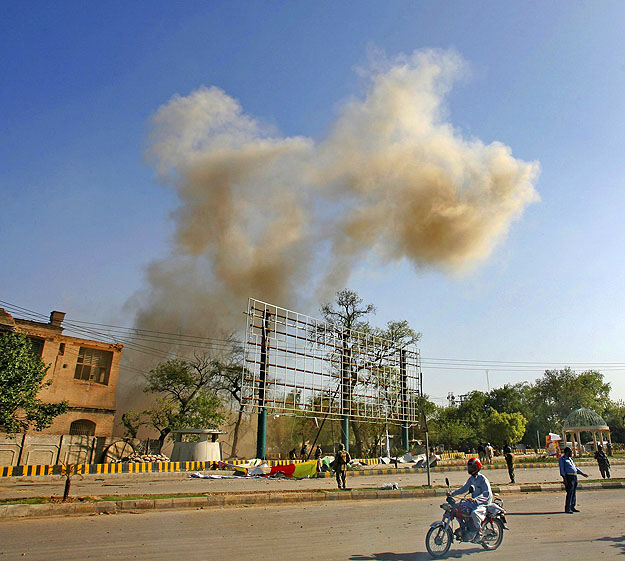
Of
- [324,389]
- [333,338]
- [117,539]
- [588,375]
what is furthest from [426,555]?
[588,375]

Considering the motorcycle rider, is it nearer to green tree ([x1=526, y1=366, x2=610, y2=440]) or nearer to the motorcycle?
the motorcycle

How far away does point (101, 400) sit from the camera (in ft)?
123

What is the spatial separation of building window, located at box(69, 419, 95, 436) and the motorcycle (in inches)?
1398

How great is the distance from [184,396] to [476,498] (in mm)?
39396

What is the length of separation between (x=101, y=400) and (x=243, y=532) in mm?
33291

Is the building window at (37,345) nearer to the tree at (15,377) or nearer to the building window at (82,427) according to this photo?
the building window at (82,427)

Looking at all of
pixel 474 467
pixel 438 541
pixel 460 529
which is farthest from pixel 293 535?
pixel 474 467

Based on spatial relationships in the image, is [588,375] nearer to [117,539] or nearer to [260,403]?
[260,403]

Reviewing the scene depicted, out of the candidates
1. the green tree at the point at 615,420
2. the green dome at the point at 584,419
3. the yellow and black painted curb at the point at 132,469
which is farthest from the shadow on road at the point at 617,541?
the green tree at the point at 615,420

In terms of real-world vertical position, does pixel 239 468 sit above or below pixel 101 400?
below

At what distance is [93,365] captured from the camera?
127 ft

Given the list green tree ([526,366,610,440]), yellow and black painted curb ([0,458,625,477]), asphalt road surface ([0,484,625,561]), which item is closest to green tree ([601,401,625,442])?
green tree ([526,366,610,440])

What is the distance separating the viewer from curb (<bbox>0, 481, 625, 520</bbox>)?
10250mm

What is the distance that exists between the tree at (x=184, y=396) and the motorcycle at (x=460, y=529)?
109 ft
